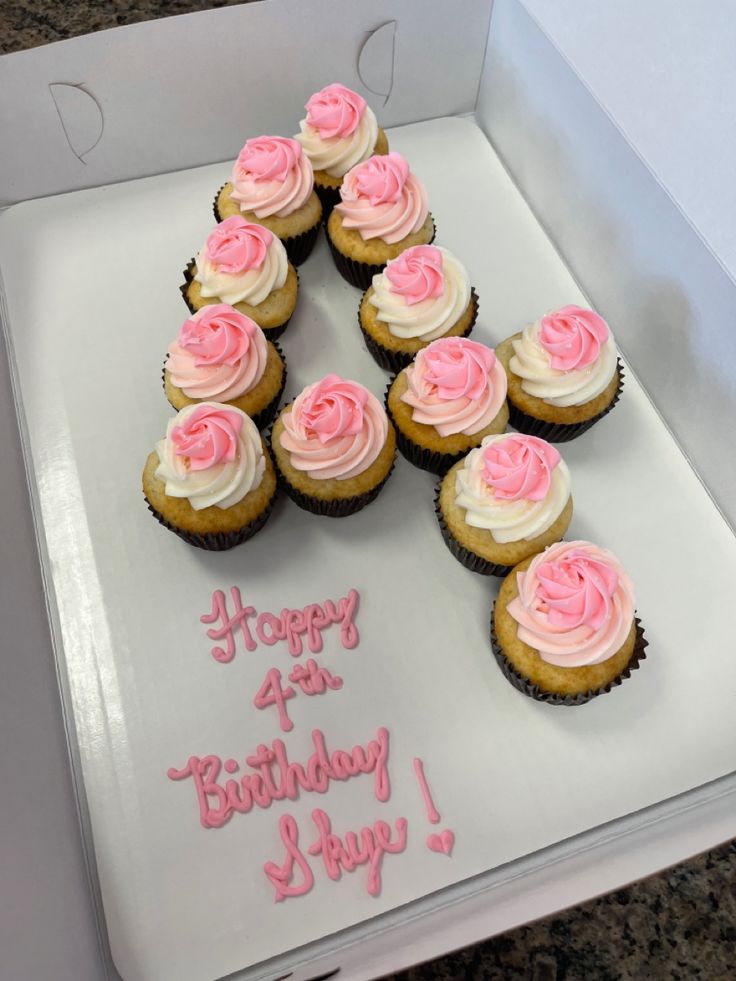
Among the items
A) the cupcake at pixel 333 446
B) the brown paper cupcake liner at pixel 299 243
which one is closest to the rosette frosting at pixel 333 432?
the cupcake at pixel 333 446

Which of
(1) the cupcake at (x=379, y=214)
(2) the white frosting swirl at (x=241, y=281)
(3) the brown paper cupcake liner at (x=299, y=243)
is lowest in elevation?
(2) the white frosting swirl at (x=241, y=281)

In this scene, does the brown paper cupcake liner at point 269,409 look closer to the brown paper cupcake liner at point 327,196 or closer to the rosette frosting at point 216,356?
the rosette frosting at point 216,356

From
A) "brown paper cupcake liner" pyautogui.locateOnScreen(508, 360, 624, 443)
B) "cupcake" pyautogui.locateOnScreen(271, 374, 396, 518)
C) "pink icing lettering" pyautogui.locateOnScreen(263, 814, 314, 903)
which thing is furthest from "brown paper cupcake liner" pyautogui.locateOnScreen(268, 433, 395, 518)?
"pink icing lettering" pyautogui.locateOnScreen(263, 814, 314, 903)

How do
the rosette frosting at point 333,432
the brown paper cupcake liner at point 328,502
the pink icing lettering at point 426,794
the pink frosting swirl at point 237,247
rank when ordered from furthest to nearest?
the pink frosting swirl at point 237,247 → the brown paper cupcake liner at point 328,502 → the rosette frosting at point 333,432 → the pink icing lettering at point 426,794

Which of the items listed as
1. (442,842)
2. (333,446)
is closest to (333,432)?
(333,446)

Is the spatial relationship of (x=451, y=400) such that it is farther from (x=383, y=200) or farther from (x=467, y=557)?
(x=383, y=200)

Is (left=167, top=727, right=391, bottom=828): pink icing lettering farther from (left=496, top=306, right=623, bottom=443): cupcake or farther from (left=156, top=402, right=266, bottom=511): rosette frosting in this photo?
(left=496, top=306, right=623, bottom=443): cupcake

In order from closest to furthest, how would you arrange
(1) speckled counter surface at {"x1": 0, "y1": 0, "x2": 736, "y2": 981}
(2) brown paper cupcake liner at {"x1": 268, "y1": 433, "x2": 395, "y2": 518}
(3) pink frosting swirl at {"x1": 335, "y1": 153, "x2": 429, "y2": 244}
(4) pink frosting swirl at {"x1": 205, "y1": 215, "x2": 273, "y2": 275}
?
(1) speckled counter surface at {"x1": 0, "y1": 0, "x2": 736, "y2": 981}
(2) brown paper cupcake liner at {"x1": 268, "y1": 433, "x2": 395, "y2": 518}
(4) pink frosting swirl at {"x1": 205, "y1": 215, "x2": 273, "y2": 275}
(3) pink frosting swirl at {"x1": 335, "y1": 153, "x2": 429, "y2": 244}

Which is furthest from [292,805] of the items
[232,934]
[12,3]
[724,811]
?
[12,3]
